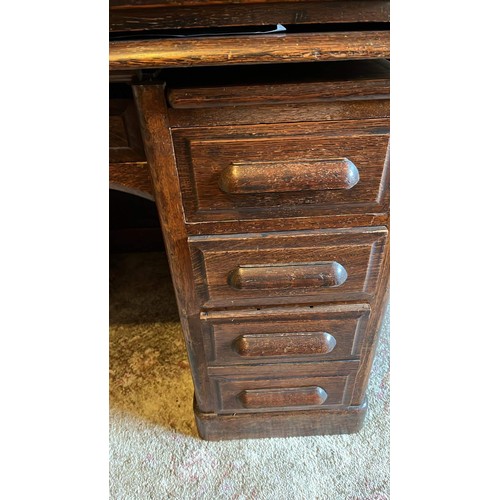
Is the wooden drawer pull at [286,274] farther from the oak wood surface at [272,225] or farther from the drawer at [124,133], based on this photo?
the drawer at [124,133]

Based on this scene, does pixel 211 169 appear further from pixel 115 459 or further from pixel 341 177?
pixel 115 459

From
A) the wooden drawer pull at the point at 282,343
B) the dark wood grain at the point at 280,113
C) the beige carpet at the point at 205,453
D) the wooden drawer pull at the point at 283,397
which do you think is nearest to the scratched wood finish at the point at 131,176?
the dark wood grain at the point at 280,113

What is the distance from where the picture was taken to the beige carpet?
2.54 ft

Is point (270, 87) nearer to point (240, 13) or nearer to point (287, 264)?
point (240, 13)

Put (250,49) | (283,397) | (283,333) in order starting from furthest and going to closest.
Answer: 1. (283,397)
2. (283,333)
3. (250,49)

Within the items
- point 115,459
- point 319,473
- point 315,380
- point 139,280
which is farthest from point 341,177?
point 139,280

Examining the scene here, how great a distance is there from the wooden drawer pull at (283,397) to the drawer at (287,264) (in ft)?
0.75

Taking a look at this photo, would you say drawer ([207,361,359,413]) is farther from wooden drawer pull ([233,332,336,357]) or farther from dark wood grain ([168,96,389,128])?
dark wood grain ([168,96,389,128])

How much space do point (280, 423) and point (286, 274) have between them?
40 cm

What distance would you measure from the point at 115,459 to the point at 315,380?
0.42 m

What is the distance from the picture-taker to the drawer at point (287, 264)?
515 millimetres

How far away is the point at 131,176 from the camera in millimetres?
528

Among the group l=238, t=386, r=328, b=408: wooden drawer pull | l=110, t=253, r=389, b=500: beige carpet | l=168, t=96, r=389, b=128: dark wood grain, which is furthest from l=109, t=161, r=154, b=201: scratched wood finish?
l=110, t=253, r=389, b=500: beige carpet

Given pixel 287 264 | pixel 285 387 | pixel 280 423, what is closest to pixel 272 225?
pixel 287 264
